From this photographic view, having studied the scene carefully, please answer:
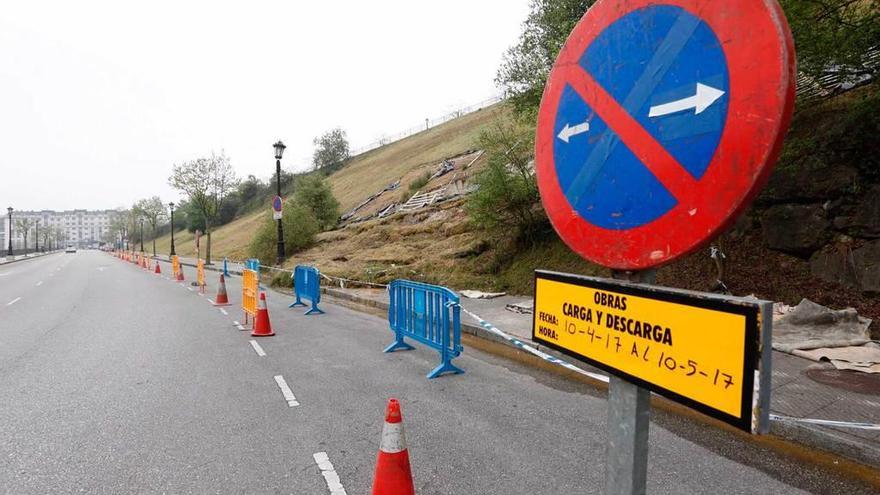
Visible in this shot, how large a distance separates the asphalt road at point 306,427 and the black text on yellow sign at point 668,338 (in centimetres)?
222

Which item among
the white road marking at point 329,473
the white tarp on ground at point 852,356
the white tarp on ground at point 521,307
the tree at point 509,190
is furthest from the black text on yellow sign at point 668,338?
the tree at point 509,190

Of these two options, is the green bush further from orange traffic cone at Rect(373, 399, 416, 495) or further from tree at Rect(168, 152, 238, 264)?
orange traffic cone at Rect(373, 399, 416, 495)

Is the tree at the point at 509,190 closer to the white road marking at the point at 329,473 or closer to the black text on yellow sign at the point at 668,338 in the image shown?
the white road marking at the point at 329,473

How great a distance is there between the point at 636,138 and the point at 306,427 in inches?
162

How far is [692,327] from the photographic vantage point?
1278 millimetres

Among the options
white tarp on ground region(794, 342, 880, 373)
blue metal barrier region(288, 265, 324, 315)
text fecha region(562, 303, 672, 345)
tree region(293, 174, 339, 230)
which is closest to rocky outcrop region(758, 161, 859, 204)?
→ white tarp on ground region(794, 342, 880, 373)

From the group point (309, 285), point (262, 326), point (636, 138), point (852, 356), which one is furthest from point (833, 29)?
point (309, 285)

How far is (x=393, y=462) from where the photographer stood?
A: 9.10 ft

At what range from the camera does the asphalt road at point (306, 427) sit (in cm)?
350

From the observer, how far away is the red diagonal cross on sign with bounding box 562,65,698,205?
1.31m

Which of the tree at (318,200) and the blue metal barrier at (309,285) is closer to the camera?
the blue metal barrier at (309,285)

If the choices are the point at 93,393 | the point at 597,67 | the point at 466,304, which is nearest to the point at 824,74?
the point at 466,304

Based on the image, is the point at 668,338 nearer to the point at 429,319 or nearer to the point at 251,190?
the point at 429,319

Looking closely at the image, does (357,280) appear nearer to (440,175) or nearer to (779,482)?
(779,482)
